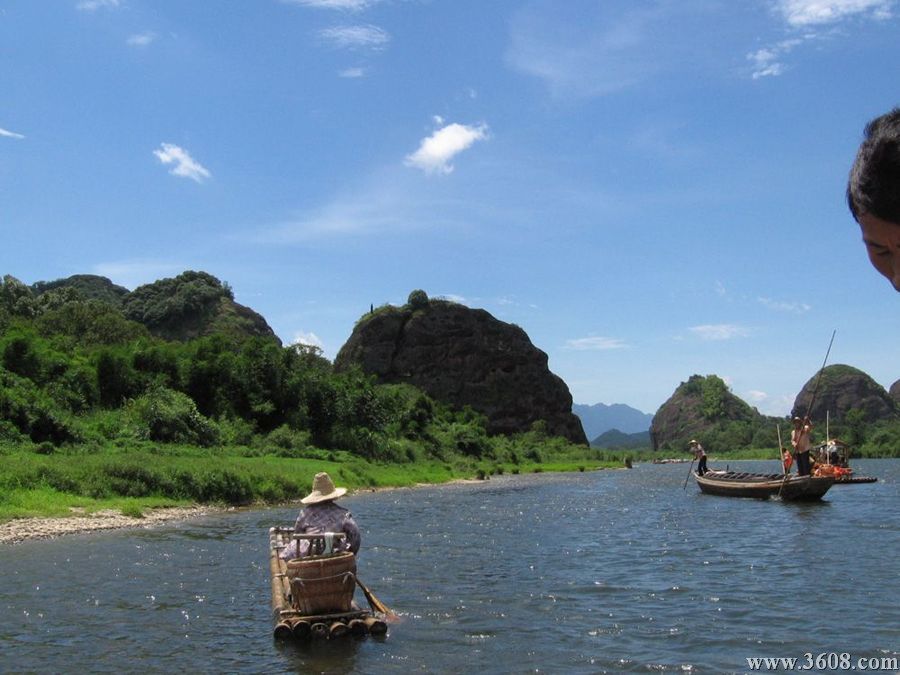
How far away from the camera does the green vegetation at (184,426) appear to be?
2983 cm

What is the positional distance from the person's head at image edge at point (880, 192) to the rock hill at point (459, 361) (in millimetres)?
124878

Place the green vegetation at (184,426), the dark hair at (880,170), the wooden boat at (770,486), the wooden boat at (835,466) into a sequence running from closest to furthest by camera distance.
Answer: the dark hair at (880,170) → the green vegetation at (184,426) → the wooden boat at (770,486) → the wooden boat at (835,466)

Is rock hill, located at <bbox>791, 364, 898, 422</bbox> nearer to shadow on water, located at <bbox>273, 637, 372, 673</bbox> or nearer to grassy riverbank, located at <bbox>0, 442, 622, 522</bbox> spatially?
grassy riverbank, located at <bbox>0, 442, 622, 522</bbox>

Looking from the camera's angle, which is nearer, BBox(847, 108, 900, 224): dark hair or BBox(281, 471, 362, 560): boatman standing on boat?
BBox(847, 108, 900, 224): dark hair

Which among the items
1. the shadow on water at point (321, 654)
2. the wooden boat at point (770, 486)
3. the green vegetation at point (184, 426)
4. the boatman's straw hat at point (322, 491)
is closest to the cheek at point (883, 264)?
the shadow on water at point (321, 654)

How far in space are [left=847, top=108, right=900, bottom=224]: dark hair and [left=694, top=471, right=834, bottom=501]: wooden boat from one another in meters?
38.1

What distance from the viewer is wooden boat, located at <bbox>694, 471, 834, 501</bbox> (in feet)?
119

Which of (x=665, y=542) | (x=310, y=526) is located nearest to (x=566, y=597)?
(x=310, y=526)

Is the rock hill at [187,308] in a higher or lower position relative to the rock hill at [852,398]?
higher

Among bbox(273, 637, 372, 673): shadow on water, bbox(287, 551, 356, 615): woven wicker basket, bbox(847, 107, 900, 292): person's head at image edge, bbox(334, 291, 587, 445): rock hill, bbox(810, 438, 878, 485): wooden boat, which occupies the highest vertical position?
bbox(334, 291, 587, 445): rock hill

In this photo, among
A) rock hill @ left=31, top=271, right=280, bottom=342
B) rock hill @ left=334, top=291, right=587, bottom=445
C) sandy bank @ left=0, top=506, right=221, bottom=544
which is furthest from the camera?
rock hill @ left=334, top=291, right=587, bottom=445

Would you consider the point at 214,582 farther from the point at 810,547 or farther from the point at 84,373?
the point at 84,373

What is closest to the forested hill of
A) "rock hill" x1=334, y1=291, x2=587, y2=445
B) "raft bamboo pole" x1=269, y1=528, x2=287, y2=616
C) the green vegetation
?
the green vegetation

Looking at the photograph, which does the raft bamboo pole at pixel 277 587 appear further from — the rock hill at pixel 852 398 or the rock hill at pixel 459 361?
the rock hill at pixel 852 398
